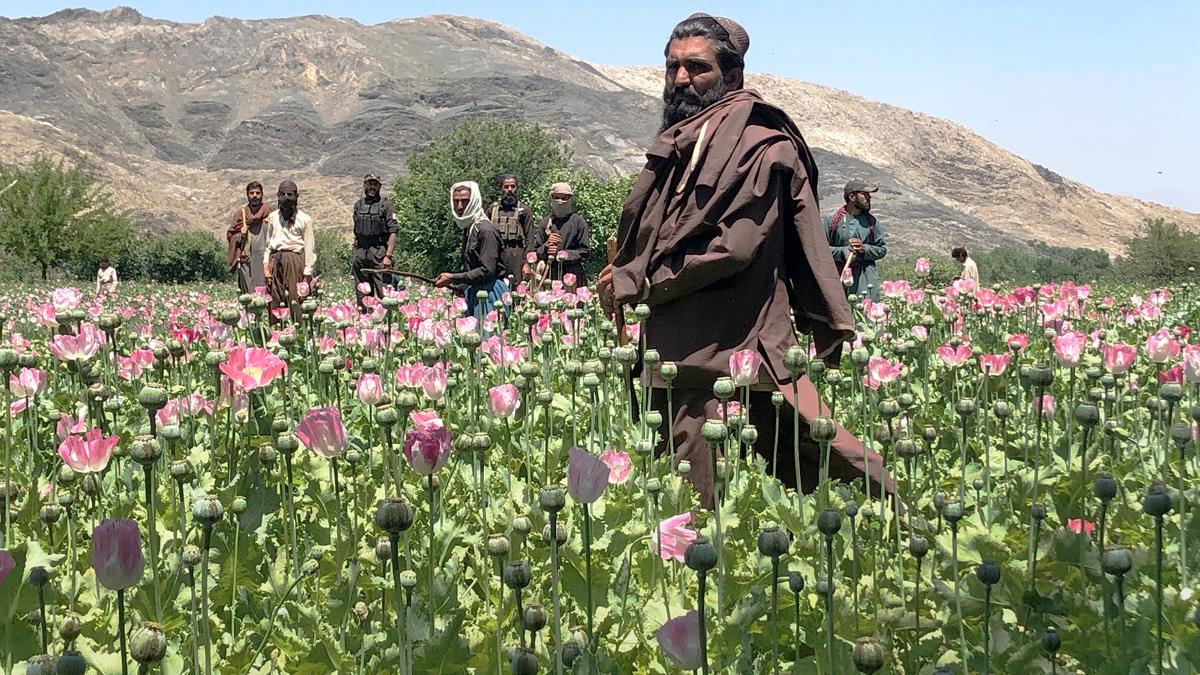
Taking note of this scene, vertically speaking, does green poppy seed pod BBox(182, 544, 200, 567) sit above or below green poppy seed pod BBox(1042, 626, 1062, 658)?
below

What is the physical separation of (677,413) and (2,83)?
152 meters

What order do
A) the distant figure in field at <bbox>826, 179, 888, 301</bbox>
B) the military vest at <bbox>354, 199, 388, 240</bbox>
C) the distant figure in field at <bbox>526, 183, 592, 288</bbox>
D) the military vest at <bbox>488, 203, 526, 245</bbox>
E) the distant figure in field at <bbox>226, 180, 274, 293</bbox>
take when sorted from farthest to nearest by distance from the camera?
1. the military vest at <bbox>354, 199, 388, 240</bbox>
2. the military vest at <bbox>488, 203, 526, 245</bbox>
3. the distant figure in field at <bbox>526, 183, 592, 288</bbox>
4. the distant figure in field at <bbox>226, 180, 274, 293</bbox>
5. the distant figure in field at <bbox>826, 179, 888, 301</bbox>

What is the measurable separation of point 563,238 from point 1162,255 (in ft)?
92.8

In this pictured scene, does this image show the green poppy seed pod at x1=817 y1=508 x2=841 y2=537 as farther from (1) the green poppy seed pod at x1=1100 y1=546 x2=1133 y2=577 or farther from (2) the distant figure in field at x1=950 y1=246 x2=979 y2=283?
(2) the distant figure in field at x1=950 y1=246 x2=979 y2=283

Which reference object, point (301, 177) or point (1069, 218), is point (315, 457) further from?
point (1069, 218)

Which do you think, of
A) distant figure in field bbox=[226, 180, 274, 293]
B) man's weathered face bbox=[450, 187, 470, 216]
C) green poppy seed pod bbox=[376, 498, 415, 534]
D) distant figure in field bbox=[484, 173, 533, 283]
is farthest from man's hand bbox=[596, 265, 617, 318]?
distant figure in field bbox=[226, 180, 274, 293]

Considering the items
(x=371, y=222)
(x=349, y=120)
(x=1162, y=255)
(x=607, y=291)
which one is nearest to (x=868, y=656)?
(x=607, y=291)

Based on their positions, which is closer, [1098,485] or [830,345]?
[1098,485]

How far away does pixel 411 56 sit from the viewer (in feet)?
572

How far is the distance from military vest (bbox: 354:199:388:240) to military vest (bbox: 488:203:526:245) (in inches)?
47.5

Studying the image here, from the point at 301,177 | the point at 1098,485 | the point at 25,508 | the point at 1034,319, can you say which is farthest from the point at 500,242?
the point at 301,177

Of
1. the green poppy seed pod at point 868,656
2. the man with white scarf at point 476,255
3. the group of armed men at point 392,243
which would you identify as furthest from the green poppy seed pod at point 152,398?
the man with white scarf at point 476,255

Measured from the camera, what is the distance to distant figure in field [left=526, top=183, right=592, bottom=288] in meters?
9.27

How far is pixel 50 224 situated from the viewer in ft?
125
